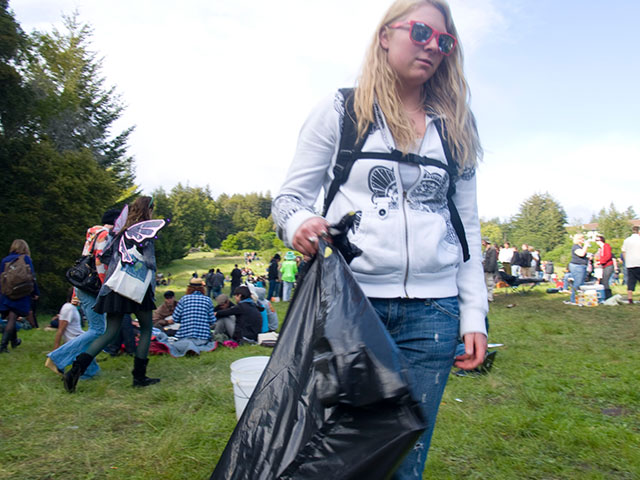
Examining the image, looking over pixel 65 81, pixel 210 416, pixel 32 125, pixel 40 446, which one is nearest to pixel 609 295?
pixel 210 416

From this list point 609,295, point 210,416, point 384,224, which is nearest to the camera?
point 384,224

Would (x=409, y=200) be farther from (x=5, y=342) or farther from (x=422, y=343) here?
(x=5, y=342)

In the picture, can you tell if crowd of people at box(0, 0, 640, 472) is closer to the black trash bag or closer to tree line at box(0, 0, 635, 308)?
the black trash bag

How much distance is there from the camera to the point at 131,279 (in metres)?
4.43

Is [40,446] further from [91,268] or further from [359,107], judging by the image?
[359,107]

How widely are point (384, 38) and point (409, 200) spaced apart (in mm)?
586

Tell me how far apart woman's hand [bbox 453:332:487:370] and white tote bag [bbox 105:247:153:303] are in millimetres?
3590

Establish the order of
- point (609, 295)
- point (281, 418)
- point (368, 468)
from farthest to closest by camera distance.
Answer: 1. point (609, 295)
2. point (281, 418)
3. point (368, 468)

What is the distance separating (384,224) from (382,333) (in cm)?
41

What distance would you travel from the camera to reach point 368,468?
1.02 metres

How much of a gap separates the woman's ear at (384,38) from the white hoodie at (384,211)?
254mm

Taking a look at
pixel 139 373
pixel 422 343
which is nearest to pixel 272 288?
pixel 139 373

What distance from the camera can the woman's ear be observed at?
159 centimetres

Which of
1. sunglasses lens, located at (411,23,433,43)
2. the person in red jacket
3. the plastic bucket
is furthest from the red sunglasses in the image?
the person in red jacket
